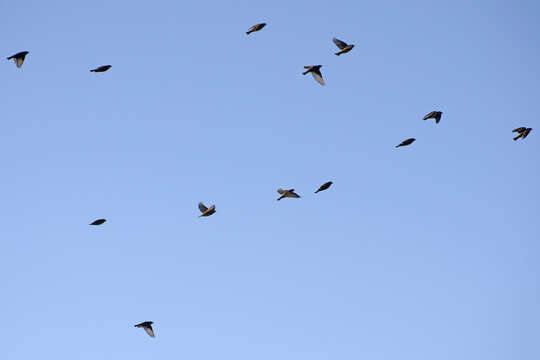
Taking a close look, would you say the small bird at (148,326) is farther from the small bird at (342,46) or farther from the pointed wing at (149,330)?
the small bird at (342,46)

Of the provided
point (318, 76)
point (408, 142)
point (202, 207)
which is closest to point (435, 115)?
point (408, 142)

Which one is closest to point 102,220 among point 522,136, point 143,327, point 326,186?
point 143,327

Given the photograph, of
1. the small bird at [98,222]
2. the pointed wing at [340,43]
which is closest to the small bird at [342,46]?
the pointed wing at [340,43]

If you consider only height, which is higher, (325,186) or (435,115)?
(435,115)

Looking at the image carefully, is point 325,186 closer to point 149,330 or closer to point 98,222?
point 149,330

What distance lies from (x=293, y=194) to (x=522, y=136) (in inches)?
876

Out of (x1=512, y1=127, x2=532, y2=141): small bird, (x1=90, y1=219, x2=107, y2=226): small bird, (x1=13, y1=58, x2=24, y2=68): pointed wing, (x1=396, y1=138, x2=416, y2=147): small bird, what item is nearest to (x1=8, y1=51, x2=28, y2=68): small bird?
(x1=13, y1=58, x2=24, y2=68): pointed wing

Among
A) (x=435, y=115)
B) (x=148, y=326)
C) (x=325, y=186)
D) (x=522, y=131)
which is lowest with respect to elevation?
(x=148, y=326)

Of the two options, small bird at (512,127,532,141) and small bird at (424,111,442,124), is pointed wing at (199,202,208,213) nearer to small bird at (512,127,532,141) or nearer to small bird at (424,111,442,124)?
small bird at (424,111,442,124)

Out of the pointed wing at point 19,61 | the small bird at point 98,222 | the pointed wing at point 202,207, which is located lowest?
the pointed wing at point 202,207

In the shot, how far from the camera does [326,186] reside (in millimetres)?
79438

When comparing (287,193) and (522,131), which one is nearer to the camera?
(287,193)

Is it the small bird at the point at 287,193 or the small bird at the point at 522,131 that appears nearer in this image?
the small bird at the point at 287,193

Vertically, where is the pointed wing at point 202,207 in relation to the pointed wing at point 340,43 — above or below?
below
